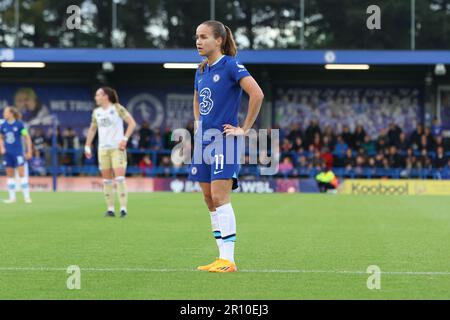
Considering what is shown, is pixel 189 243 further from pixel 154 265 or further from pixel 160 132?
pixel 160 132

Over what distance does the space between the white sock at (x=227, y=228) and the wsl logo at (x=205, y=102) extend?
93 centimetres

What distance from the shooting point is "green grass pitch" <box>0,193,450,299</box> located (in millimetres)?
7387

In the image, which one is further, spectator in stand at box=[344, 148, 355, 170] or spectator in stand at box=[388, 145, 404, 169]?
spectator in stand at box=[344, 148, 355, 170]

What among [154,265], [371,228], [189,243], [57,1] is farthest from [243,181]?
[154,265]

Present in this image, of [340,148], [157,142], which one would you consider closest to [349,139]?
[340,148]

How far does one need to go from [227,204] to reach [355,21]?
27.0 metres

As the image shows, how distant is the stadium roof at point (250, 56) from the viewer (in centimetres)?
3344

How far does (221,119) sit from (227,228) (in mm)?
1052

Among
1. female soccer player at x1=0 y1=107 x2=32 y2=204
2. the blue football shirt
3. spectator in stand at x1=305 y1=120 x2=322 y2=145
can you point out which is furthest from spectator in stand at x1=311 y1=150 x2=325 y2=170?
the blue football shirt

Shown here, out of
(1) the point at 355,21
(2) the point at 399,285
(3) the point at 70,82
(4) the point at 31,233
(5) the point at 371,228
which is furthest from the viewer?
(3) the point at 70,82

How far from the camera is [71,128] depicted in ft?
119

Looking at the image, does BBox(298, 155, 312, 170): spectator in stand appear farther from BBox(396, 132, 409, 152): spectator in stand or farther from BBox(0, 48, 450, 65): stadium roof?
BBox(0, 48, 450, 65): stadium roof

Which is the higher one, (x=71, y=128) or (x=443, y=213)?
(x=71, y=128)

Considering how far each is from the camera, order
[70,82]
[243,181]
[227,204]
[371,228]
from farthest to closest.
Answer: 1. [70,82]
2. [243,181]
3. [371,228]
4. [227,204]
